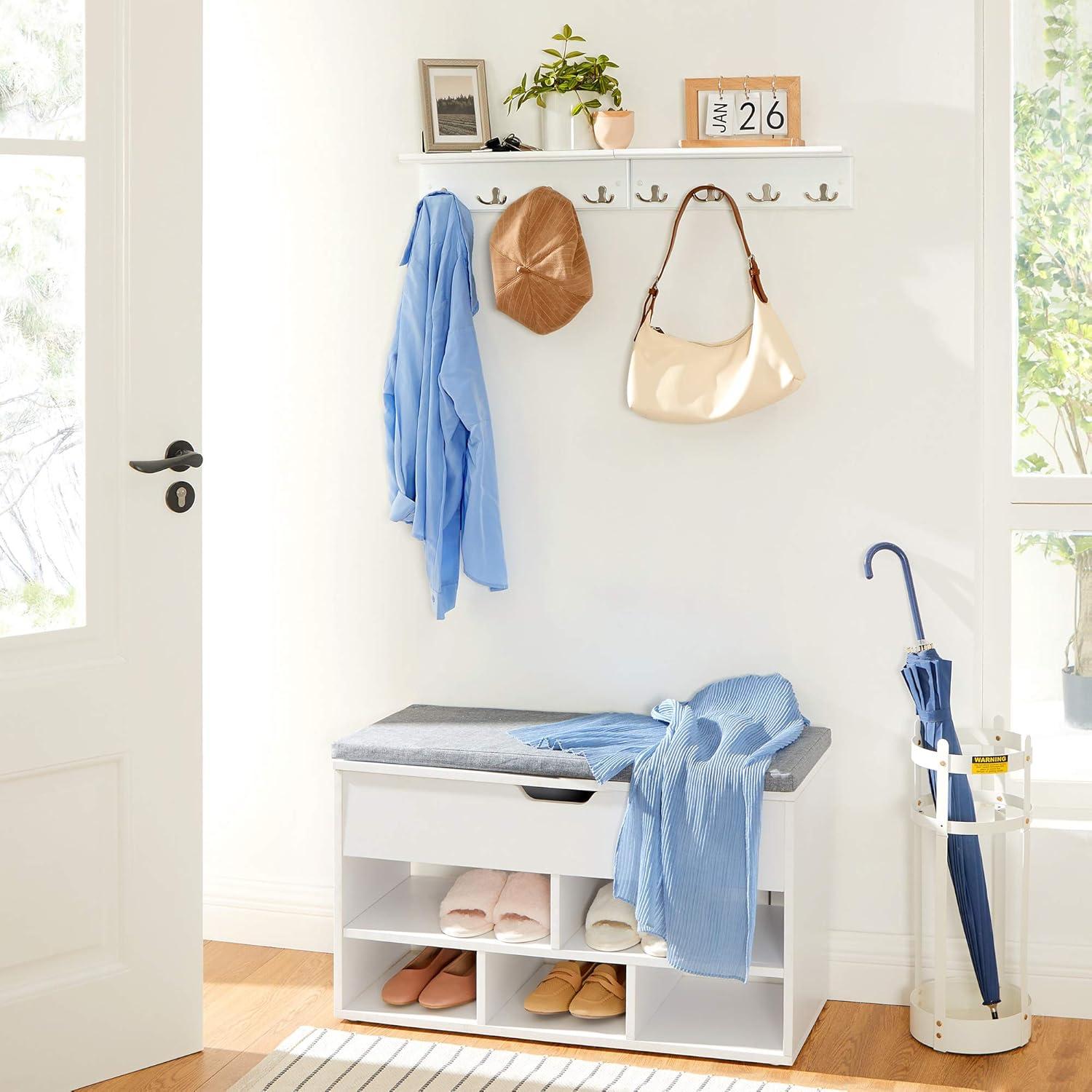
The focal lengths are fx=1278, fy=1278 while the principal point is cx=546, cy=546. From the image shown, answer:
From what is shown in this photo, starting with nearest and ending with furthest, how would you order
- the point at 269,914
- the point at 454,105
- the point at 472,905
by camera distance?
the point at 472,905
the point at 454,105
the point at 269,914

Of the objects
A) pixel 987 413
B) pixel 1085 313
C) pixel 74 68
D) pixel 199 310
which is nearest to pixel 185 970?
pixel 199 310

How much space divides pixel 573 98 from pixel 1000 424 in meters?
1.09

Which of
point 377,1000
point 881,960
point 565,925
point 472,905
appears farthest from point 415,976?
point 881,960

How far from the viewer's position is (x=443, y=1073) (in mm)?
2258

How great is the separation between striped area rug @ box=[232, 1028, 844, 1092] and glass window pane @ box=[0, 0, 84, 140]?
1645 millimetres

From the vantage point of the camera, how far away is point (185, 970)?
229 cm

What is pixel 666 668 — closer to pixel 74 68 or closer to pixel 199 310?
pixel 199 310

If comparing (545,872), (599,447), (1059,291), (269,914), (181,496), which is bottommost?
(269,914)

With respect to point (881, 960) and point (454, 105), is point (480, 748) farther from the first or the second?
point (454, 105)

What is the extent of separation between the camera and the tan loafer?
2496 mm

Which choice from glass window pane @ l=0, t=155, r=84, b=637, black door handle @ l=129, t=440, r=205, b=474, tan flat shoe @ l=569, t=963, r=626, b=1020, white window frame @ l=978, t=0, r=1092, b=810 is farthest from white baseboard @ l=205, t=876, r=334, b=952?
white window frame @ l=978, t=0, r=1092, b=810

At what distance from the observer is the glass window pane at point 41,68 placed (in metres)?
2.07

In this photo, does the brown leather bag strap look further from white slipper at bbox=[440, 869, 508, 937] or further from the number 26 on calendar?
white slipper at bbox=[440, 869, 508, 937]

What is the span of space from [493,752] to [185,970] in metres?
0.67
